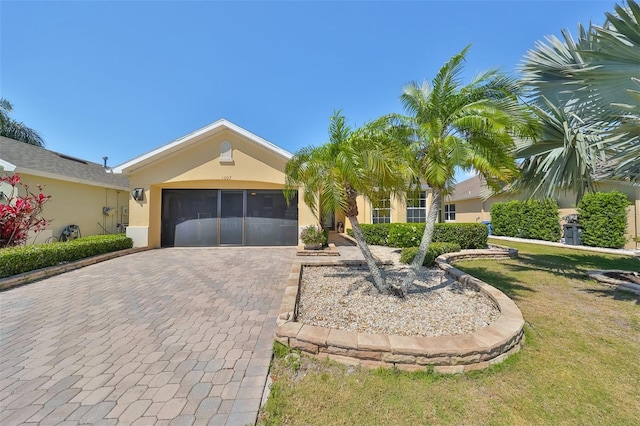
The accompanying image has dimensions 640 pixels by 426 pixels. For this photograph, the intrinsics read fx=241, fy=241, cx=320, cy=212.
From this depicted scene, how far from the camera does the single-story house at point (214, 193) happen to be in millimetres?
11438

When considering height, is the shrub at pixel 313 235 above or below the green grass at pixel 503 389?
above

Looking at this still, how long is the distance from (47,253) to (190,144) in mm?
6421

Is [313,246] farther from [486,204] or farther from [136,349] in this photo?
[486,204]

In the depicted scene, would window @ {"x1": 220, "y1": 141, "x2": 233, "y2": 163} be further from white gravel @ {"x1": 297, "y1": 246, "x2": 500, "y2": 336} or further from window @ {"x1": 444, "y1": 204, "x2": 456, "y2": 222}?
window @ {"x1": 444, "y1": 204, "x2": 456, "y2": 222}

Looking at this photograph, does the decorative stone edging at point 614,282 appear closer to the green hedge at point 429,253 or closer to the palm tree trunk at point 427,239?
the green hedge at point 429,253

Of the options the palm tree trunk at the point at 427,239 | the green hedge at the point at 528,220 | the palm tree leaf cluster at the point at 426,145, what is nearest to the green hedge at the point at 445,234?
the green hedge at the point at 528,220

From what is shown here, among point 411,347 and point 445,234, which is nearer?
point 411,347

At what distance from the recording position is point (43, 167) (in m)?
11.1

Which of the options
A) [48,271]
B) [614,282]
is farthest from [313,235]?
[614,282]

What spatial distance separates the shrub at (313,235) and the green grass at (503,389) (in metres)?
7.73

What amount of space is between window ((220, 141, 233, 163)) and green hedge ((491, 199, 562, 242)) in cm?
1639

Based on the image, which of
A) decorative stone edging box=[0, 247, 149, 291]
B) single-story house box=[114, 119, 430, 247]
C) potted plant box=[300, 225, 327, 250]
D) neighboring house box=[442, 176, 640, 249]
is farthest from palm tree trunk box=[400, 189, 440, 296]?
decorative stone edging box=[0, 247, 149, 291]

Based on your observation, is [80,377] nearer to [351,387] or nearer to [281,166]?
[351,387]

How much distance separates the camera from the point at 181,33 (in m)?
8.84
